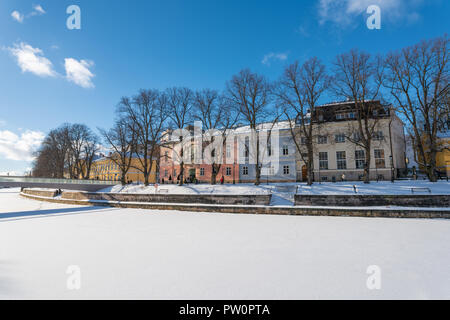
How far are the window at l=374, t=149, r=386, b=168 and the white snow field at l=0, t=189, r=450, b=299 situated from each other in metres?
22.6

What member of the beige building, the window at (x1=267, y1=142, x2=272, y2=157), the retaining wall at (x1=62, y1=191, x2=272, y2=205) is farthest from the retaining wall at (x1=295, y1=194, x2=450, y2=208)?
the window at (x1=267, y1=142, x2=272, y2=157)

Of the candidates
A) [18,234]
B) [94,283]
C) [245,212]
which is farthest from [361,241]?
[18,234]

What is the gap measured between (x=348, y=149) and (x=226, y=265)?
102 ft

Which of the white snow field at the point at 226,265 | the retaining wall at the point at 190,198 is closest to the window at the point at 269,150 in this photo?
the retaining wall at the point at 190,198

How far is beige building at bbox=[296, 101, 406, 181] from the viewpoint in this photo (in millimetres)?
28688

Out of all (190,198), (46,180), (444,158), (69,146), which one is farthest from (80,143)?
(444,158)

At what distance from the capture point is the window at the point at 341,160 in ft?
102

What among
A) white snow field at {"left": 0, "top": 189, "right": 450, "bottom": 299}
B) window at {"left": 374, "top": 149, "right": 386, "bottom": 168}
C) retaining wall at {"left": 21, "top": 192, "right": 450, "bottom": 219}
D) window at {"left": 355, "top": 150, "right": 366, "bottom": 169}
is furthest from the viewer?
window at {"left": 355, "top": 150, "right": 366, "bottom": 169}

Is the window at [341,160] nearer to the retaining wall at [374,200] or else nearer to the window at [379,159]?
the window at [379,159]

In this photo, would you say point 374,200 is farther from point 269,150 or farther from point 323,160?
point 269,150

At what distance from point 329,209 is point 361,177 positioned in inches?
671

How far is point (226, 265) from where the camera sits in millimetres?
5488

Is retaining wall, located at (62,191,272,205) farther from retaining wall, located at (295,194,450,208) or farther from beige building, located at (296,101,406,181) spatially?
beige building, located at (296,101,406,181)
